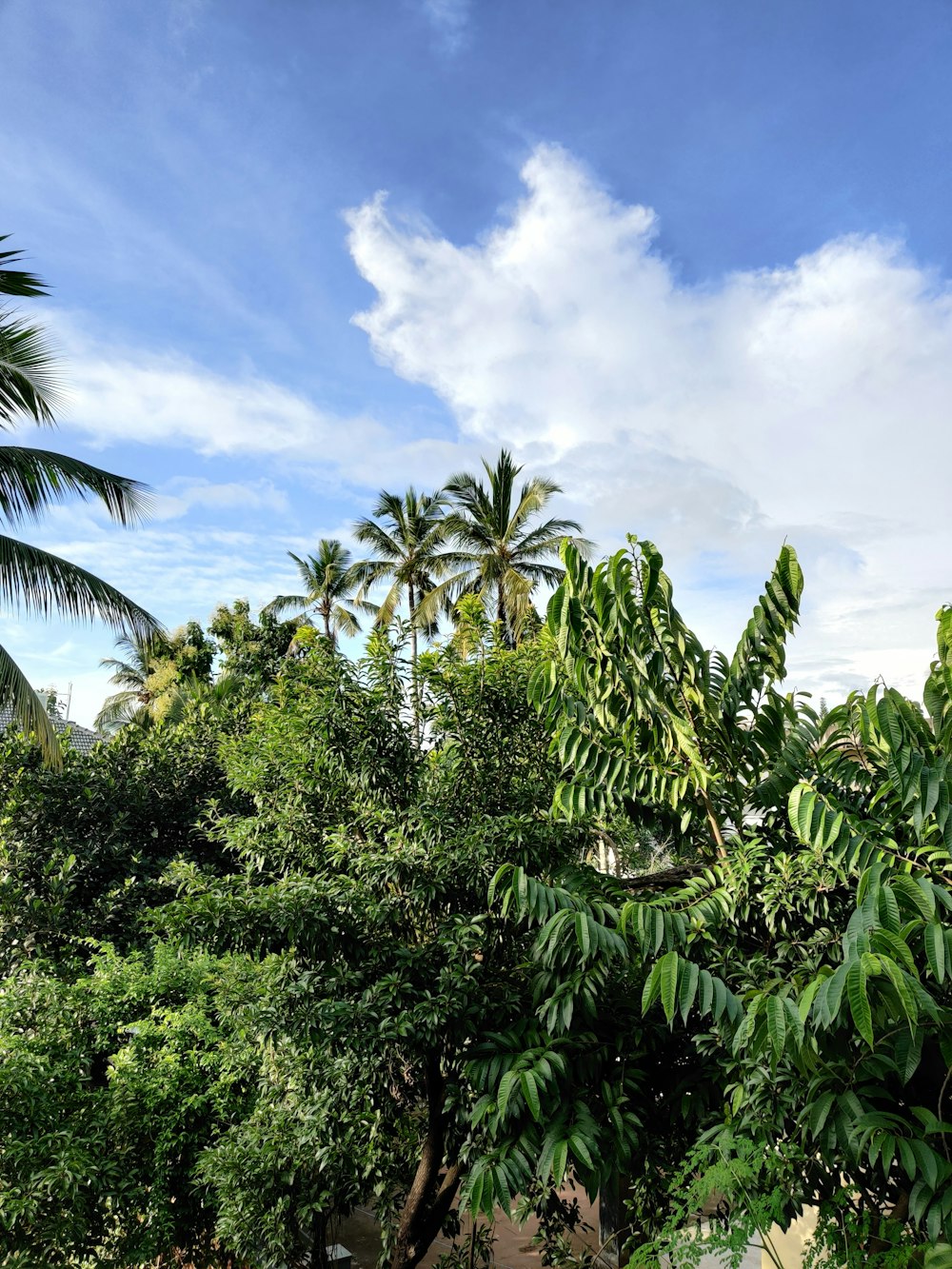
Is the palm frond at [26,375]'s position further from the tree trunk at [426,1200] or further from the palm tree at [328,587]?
the palm tree at [328,587]

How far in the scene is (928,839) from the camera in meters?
4.15

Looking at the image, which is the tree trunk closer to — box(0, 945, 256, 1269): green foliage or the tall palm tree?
box(0, 945, 256, 1269): green foliage

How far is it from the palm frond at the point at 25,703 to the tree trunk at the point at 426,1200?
5557 mm

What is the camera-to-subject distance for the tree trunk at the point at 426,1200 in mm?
5070

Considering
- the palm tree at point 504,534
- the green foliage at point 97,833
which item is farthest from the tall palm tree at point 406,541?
the green foliage at point 97,833

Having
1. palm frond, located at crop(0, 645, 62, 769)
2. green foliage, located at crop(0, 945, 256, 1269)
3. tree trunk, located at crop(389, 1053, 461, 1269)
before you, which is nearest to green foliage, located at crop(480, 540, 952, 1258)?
tree trunk, located at crop(389, 1053, 461, 1269)

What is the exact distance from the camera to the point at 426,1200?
525 centimetres

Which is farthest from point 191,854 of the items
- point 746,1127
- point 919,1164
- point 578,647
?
point 919,1164

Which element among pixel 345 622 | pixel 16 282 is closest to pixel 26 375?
pixel 16 282

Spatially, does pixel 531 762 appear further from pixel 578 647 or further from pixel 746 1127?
pixel 746 1127

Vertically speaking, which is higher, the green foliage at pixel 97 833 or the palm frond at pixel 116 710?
the palm frond at pixel 116 710

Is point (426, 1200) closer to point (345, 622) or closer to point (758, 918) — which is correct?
point (758, 918)

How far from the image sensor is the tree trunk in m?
5.07

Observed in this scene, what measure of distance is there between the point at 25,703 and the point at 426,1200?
6016mm
